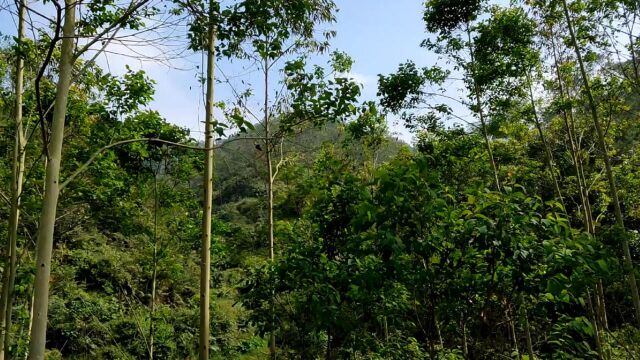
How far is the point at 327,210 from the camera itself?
370cm

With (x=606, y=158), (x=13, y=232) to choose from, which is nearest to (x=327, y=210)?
(x=13, y=232)

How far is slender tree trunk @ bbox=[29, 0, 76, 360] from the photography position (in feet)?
6.37

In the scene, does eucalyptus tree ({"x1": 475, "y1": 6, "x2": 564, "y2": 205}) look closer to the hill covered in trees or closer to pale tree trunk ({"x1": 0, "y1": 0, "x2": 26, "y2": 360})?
the hill covered in trees

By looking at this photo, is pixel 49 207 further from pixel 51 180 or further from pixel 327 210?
pixel 327 210

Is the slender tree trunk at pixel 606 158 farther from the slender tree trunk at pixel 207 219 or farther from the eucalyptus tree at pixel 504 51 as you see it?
the slender tree trunk at pixel 207 219

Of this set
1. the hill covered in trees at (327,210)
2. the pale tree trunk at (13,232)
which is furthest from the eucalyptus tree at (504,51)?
the pale tree trunk at (13,232)

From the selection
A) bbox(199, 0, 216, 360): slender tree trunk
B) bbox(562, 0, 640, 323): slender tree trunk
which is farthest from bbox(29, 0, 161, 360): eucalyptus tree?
bbox(562, 0, 640, 323): slender tree trunk

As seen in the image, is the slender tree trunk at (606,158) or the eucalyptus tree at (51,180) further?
the slender tree trunk at (606,158)

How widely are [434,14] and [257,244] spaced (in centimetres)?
1377

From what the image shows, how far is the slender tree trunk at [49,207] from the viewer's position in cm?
194

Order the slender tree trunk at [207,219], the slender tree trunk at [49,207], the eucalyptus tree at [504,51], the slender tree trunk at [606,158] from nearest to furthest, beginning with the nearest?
the slender tree trunk at [49,207] < the slender tree trunk at [207,219] < the slender tree trunk at [606,158] < the eucalyptus tree at [504,51]

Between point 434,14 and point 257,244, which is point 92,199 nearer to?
point 434,14

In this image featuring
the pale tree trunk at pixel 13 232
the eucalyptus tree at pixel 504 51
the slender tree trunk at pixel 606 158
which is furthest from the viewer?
the eucalyptus tree at pixel 504 51

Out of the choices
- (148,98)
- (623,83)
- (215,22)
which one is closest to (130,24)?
(215,22)
